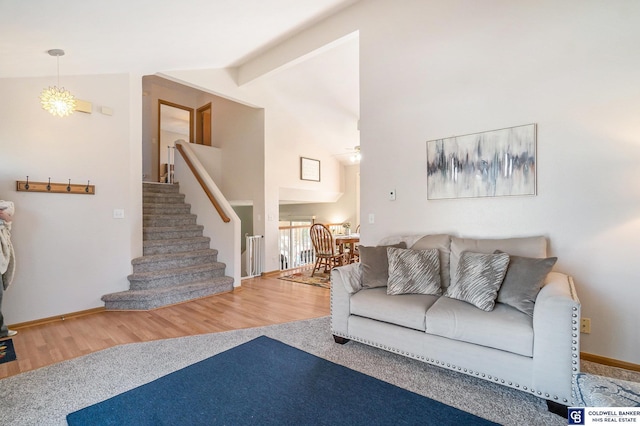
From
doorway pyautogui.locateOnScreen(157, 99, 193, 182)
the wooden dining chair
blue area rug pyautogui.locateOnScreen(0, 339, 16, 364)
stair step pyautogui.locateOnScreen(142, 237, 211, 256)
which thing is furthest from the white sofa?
doorway pyautogui.locateOnScreen(157, 99, 193, 182)

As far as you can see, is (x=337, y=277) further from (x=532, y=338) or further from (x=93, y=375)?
(x=93, y=375)

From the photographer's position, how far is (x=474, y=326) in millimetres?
2021

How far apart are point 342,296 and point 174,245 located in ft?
10.4

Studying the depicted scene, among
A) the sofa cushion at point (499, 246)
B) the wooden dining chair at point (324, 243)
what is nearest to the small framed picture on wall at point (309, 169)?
the wooden dining chair at point (324, 243)

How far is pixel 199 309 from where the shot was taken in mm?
3768

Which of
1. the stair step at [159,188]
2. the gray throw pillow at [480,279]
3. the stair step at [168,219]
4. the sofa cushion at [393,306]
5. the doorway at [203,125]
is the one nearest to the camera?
the gray throw pillow at [480,279]

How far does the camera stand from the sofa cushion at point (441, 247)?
2.73 metres

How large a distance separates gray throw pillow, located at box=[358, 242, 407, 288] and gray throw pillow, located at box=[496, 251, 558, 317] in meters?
0.92

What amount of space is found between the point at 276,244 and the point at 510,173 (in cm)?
414

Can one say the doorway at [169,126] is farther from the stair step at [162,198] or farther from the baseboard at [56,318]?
the baseboard at [56,318]

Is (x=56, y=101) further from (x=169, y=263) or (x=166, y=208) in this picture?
(x=166, y=208)

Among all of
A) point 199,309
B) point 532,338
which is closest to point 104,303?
point 199,309

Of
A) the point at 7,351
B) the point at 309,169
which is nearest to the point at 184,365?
the point at 7,351

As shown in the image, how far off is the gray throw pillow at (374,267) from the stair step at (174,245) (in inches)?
125
